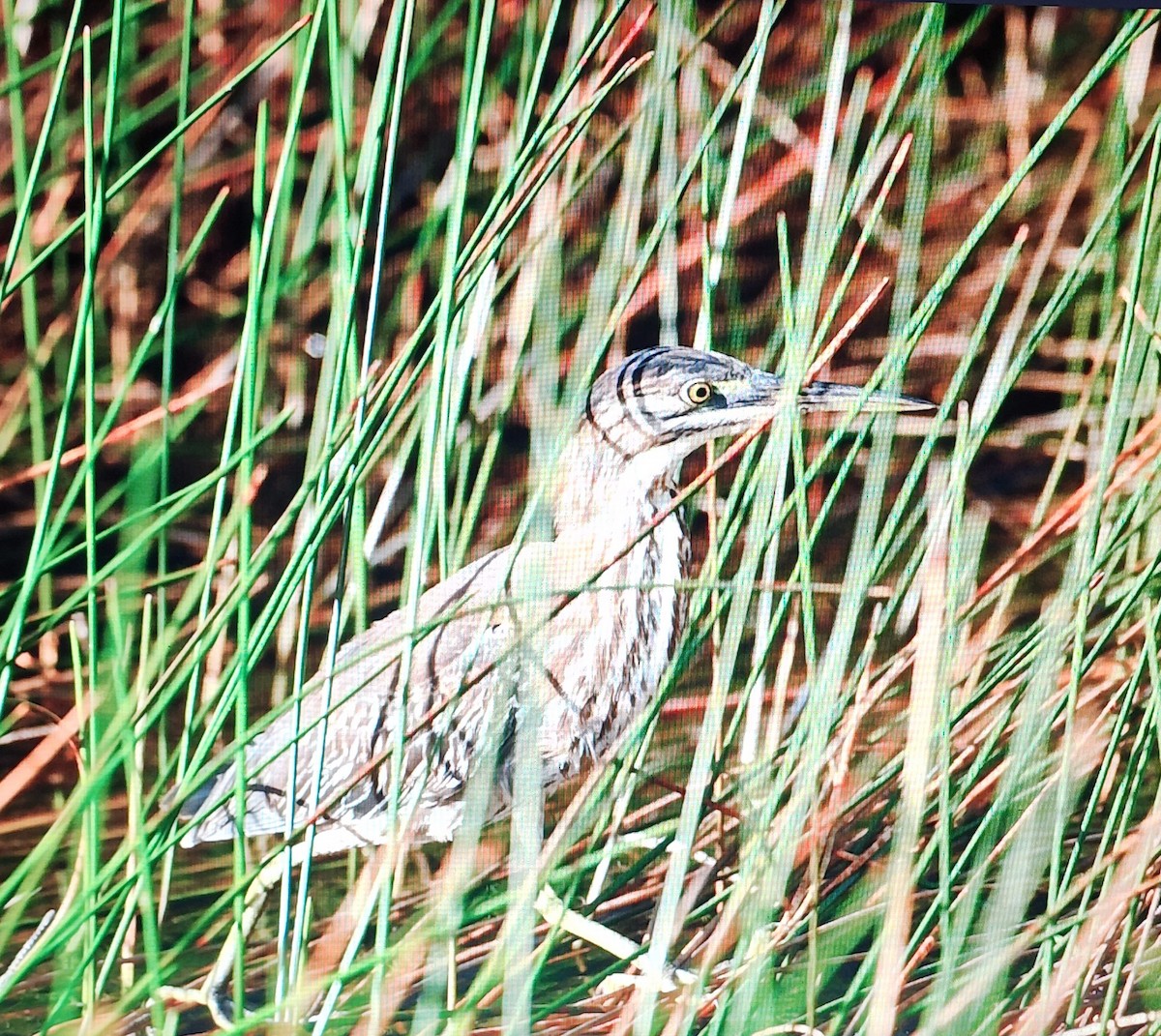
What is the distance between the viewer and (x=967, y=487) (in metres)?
1.15

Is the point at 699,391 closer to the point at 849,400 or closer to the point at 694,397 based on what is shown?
the point at 694,397

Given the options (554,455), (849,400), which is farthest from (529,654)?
(849,400)

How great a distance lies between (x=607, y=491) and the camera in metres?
1.11

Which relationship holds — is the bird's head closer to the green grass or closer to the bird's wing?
the green grass

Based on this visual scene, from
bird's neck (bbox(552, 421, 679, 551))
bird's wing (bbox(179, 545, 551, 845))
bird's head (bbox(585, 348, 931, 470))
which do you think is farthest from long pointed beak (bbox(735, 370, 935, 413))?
bird's wing (bbox(179, 545, 551, 845))

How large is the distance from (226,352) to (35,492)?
0.20 m

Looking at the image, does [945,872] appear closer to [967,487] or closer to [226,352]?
[967,487]

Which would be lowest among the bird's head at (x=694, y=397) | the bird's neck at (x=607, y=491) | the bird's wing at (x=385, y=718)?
the bird's wing at (x=385, y=718)

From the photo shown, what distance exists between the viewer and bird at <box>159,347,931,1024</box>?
1.03 metres

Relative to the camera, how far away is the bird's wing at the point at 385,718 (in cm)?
102

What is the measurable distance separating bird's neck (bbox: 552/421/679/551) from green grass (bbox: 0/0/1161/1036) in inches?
1.3

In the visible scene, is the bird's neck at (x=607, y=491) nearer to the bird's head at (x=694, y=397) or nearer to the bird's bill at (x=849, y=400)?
the bird's head at (x=694, y=397)

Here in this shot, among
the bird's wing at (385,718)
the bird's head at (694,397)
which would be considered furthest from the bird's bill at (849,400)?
the bird's wing at (385,718)

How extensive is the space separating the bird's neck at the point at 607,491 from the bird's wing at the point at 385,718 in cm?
5
